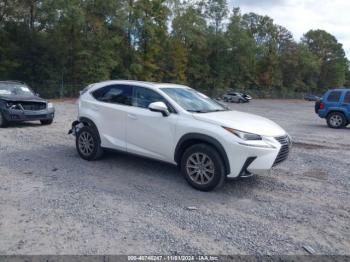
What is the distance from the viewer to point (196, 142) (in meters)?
5.73

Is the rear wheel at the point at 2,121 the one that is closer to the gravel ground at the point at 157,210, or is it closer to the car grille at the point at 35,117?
the car grille at the point at 35,117

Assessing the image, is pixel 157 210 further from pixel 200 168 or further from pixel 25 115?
pixel 25 115

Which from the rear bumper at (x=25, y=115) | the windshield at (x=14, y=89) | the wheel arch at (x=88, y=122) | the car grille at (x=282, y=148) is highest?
the car grille at (x=282, y=148)

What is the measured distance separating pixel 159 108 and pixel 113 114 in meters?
1.33

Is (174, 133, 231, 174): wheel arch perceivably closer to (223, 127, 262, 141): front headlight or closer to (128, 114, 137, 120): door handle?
(223, 127, 262, 141): front headlight

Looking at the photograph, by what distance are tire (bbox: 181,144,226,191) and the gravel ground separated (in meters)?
0.17

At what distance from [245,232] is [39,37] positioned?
131 feet

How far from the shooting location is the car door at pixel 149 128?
5.93 metres

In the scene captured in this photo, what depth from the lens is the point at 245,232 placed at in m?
4.25

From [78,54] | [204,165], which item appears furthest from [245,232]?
[78,54]

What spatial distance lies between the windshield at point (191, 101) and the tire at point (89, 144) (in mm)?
1793

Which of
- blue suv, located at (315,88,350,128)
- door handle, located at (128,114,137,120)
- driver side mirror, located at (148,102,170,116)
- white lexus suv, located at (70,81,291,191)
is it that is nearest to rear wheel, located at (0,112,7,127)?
white lexus suv, located at (70,81,291,191)

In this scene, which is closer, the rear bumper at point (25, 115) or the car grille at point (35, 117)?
the rear bumper at point (25, 115)

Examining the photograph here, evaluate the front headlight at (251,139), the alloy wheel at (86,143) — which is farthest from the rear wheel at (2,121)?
the front headlight at (251,139)
